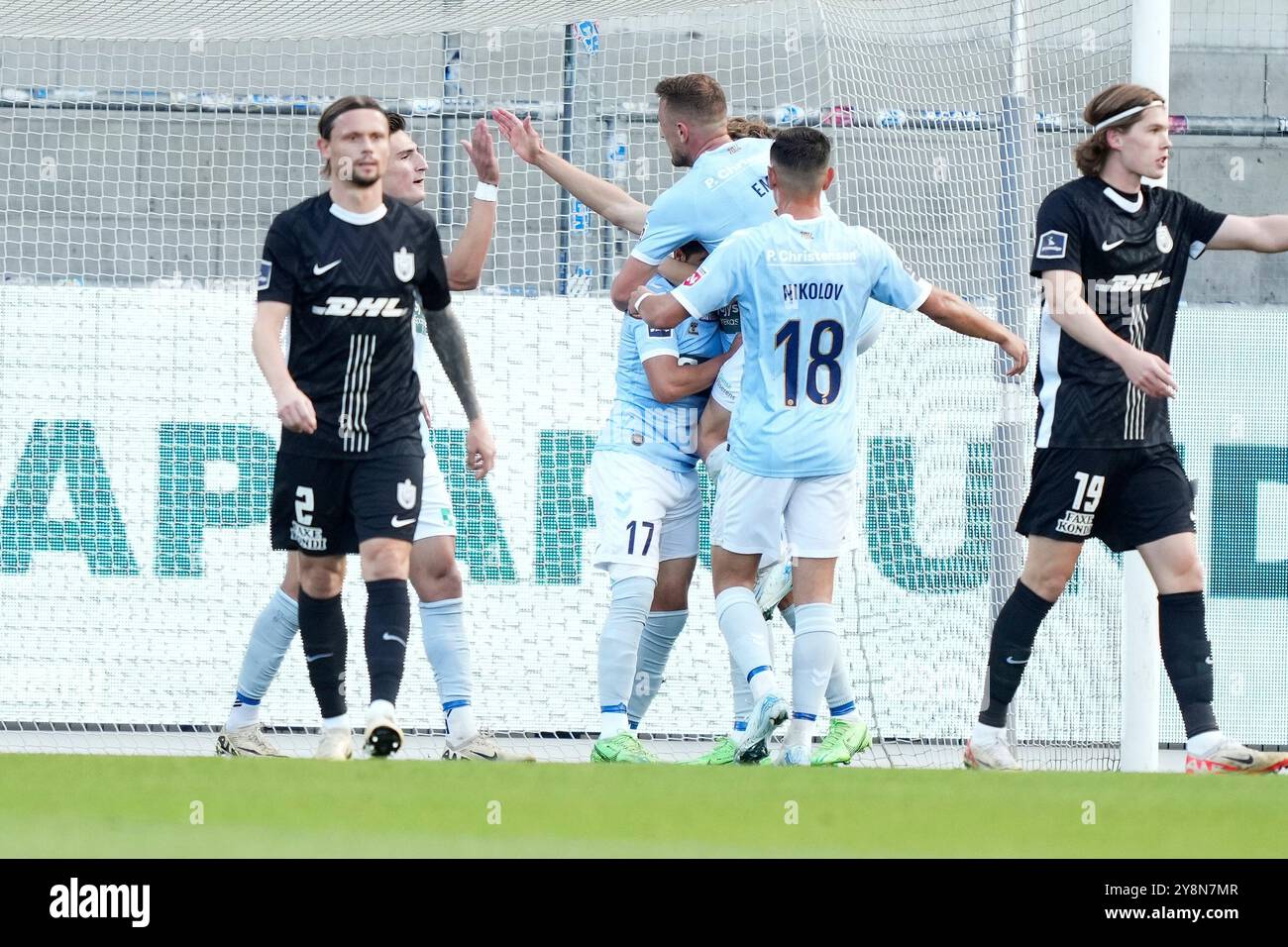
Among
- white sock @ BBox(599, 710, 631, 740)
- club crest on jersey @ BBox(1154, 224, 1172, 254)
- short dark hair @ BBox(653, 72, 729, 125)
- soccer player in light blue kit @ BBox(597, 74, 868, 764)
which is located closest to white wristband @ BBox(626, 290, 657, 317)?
soccer player in light blue kit @ BBox(597, 74, 868, 764)

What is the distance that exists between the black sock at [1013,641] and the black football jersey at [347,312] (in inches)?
78.6

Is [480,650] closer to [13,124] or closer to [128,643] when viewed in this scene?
[128,643]

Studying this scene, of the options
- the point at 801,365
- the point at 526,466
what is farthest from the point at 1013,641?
the point at 526,466

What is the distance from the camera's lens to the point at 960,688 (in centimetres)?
802

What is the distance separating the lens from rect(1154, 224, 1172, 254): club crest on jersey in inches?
219

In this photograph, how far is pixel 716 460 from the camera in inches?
239

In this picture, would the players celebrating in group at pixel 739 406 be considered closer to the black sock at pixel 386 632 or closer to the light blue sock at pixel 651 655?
the black sock at pixel 386 632

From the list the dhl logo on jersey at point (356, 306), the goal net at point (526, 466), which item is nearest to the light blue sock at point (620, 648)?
the dhl logo on jersey at point (356, 306)

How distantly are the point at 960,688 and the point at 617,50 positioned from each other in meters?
3.80

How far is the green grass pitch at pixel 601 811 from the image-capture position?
3926 millimetres

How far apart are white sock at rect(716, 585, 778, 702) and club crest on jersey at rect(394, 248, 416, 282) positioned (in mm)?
1453

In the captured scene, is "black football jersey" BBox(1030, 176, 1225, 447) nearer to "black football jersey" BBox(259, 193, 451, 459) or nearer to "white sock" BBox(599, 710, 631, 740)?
"white sock" BBox(599, 710, 631, 740)

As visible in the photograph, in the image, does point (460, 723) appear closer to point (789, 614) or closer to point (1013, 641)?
point (789, 614)

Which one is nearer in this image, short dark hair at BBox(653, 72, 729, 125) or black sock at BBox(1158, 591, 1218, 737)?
black sock at BBox(1158, 591, 1218, 737)
